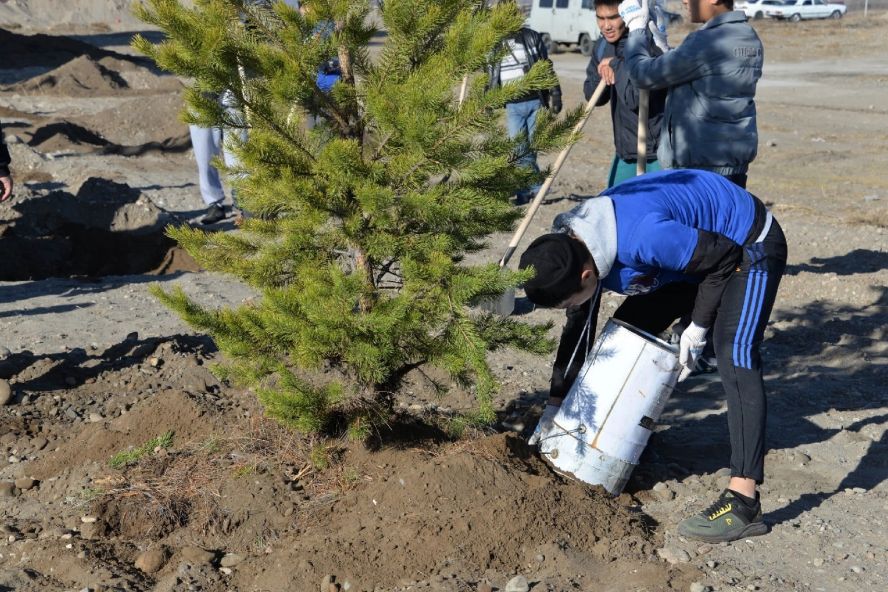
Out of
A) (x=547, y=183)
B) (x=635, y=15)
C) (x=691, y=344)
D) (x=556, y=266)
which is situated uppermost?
(x=635, y=15)

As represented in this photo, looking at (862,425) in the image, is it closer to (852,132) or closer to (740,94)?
(740,94)

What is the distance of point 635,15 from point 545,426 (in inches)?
102

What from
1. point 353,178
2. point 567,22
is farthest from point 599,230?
point 567,22

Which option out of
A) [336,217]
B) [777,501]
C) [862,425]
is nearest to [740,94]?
[862,425]

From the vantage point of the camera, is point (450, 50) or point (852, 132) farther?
point (852, 132)

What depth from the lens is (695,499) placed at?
4.32 m

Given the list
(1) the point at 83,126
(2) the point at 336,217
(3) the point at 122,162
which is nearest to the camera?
(2) the point at 336,217

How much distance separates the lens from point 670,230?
3.53 metres

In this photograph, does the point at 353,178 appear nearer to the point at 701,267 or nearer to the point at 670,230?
the point at 670,230

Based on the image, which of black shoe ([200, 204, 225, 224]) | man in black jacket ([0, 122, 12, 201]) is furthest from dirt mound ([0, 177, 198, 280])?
man in black jacket ([0, 122, 12, 201])

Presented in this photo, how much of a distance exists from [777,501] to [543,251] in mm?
1595

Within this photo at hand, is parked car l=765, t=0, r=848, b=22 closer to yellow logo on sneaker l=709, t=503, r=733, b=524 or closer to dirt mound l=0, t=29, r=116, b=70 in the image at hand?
dirt mound l=0, t=29, r=116, b=70

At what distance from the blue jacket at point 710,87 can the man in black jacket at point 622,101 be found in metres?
0.64

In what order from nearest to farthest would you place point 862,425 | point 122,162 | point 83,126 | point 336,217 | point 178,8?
point 178,8, point 336,217, point 862,425, point 122,162, point 83,126
